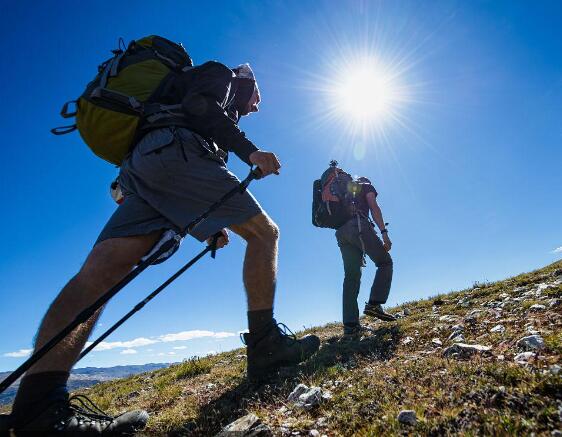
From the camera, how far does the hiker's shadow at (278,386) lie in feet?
10.9

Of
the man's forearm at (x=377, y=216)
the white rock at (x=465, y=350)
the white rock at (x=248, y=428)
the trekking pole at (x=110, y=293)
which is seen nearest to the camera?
the white rock at (x=248, y=428)

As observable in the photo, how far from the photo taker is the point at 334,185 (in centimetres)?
854

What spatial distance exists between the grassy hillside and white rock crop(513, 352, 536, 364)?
0.02 m

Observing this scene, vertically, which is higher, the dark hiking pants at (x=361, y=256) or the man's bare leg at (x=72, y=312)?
the dark hiking pants at (x=361, y=256)

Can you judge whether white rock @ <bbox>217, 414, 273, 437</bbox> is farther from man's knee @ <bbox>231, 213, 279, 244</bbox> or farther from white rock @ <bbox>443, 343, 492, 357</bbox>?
white rock @ <bbox>443, 343, 492, 357</bbox>

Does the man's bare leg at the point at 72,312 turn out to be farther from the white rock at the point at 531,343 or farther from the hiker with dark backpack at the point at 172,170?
the white rock at the point at 531,343

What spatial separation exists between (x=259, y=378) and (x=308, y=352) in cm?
70

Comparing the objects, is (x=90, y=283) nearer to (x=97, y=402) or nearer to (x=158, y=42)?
(x=158, y=42)

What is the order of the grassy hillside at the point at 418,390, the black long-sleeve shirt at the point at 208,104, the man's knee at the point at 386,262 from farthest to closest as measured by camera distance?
the man's knee at the point at 386,262, the black long-sleeve shirt at the point at 208,104, the grassy hillside at the point at 418,390

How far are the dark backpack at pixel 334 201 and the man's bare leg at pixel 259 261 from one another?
4.34 m

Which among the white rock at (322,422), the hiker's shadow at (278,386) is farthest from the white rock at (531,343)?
the white rock at (322,422)

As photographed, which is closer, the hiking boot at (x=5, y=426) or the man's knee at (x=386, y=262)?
the hiking boot at (x=5, y=426)

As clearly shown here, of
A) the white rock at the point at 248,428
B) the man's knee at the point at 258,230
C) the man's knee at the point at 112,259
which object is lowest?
the white rock at the point at 248,428

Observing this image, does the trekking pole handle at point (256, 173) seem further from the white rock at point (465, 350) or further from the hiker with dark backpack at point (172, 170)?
the white rock at point (465, 350)
